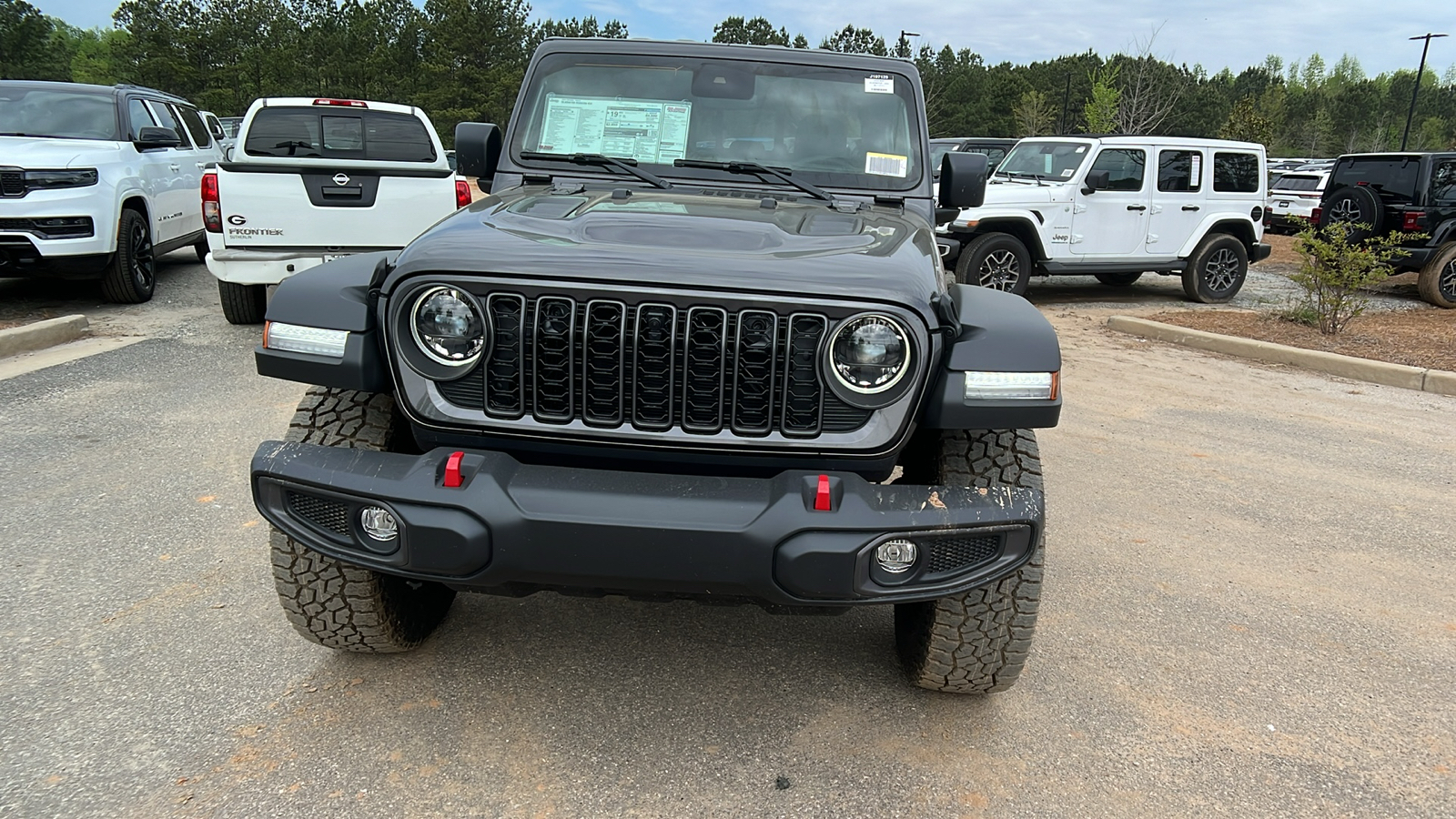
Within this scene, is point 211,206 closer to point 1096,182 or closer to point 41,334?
point 41,334

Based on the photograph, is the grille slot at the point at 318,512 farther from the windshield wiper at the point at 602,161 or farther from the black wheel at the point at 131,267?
the black wheel at the point at 131,267

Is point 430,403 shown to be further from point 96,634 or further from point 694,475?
point 96,634

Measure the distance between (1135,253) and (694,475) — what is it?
10.2m

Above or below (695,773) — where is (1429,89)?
above

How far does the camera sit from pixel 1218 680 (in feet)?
9.86

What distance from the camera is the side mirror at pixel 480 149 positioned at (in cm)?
367

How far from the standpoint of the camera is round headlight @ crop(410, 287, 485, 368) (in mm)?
2242

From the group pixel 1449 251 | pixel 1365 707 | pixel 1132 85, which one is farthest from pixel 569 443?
pixel 1132 85

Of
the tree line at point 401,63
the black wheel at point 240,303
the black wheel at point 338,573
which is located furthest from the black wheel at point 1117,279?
the tree line at point 401,63

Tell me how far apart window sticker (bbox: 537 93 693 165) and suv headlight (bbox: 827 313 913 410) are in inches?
57.9

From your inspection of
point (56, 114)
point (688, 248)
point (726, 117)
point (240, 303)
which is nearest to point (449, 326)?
point (688, 248)

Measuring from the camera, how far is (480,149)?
12.1 feet

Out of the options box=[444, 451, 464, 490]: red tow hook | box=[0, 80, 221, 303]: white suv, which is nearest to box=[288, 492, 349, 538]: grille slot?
box=[444, 451, 464, 490]: red tow hook

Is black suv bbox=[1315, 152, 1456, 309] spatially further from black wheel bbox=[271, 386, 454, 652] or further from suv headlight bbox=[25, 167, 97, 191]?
suv headlight bbox=[25, 167, 97, 191]
